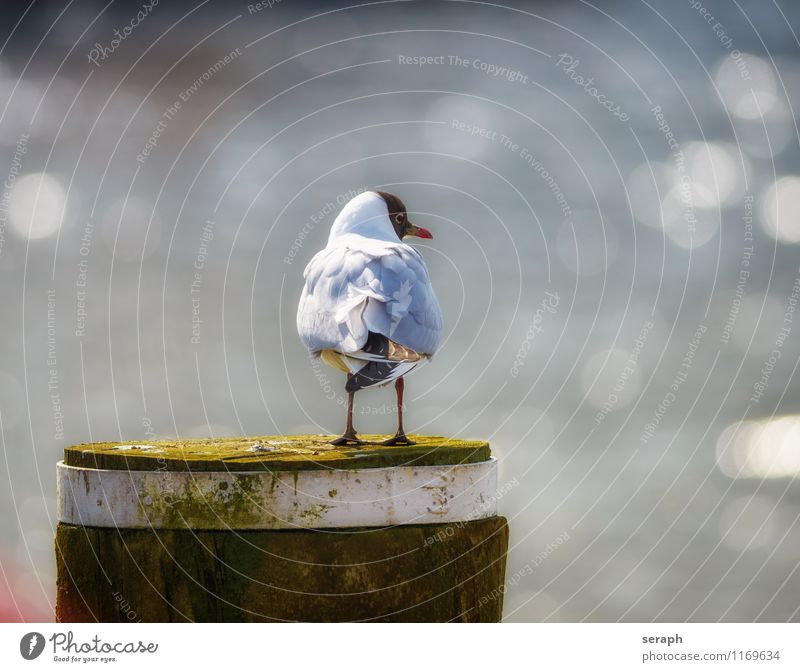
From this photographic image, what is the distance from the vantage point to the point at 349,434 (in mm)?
5258

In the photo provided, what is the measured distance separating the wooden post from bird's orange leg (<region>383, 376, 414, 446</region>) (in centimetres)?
80

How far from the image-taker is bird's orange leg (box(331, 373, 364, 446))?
503 centimetres

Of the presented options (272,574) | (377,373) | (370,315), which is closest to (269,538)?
(272,574)

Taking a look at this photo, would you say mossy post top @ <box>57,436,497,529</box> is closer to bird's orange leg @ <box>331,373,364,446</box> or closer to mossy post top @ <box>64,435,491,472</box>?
mossy post top @ <box>64,435,491,472</box>

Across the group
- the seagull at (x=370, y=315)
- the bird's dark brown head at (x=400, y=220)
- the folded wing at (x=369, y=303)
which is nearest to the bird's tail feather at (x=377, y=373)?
the seagull at (x=370, y=315)

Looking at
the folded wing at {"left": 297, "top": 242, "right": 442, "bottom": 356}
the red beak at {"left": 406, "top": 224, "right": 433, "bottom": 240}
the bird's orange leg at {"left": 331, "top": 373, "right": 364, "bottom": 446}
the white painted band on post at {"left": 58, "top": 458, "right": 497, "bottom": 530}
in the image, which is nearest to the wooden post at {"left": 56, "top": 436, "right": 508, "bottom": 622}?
the white painted band on post at {"left": 58, "top": 458, "right": 497, "bottom": 530}

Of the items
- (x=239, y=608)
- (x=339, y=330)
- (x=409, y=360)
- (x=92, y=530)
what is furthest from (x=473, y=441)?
(x=92, y=530)

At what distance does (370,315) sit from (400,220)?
1851 millimetres

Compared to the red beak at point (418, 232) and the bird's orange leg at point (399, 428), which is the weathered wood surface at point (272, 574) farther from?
the red beak at point (418, 232)

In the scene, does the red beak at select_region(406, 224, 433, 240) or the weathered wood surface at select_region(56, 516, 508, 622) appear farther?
the red beak at select_region(406, 224, 433, 240)

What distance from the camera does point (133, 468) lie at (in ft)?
13.4

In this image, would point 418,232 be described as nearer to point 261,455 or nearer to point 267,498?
point 261,455
